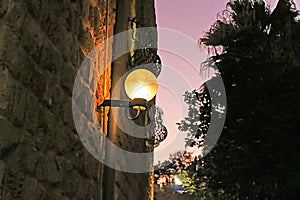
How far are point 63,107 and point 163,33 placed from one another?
2.82 m

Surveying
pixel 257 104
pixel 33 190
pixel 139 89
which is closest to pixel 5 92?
pixel 33 190

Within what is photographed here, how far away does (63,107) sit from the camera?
174 cm

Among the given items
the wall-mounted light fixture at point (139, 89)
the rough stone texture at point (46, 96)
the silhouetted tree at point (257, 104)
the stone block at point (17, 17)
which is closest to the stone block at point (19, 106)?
the rough stone texture at point (46, 96)

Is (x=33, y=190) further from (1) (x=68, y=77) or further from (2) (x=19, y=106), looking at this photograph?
(1) (x=68, y=77)

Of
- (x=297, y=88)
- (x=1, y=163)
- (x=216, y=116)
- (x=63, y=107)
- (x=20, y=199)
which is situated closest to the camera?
(x=1, y=163)

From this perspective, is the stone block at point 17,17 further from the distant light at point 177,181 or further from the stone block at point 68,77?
the distant light at point 177,181

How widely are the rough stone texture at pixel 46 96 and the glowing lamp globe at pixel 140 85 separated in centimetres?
15

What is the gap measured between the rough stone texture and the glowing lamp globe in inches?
5.7

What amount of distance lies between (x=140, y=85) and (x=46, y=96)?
2.93 ft

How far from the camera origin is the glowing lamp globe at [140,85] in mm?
2398

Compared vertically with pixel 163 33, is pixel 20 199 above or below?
below

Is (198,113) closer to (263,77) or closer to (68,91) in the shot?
(263,77)

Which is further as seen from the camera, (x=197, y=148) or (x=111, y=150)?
(x=197, y=148)

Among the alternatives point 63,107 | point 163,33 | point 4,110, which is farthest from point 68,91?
point 163,33
